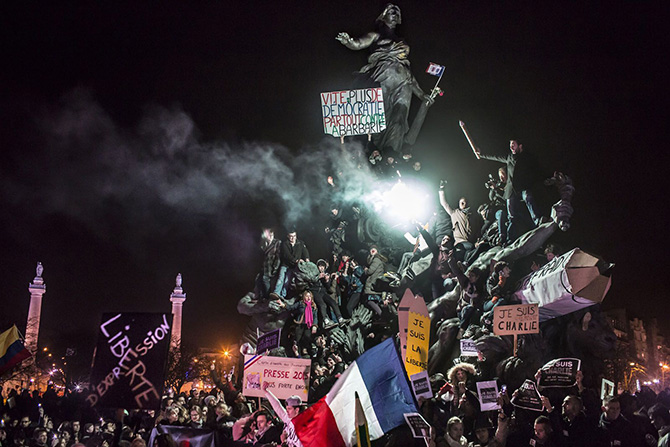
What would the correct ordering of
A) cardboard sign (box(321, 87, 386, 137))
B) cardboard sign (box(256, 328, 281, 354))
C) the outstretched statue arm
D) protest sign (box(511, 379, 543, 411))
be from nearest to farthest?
protest sign (box(511, 379, 543, 411)) < cardboard sign (box(256, 328, 281, 354)) < cardboard sign (box(321, 87, 386, 137)) < the outstretched statue arm

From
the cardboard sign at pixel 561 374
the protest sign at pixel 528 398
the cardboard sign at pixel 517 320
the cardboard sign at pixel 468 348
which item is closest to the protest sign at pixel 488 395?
the cardboard sign at pixel 561 374

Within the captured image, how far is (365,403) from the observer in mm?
8766

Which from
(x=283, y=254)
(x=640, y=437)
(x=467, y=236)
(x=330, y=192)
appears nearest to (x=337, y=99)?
(x=330, y=192)

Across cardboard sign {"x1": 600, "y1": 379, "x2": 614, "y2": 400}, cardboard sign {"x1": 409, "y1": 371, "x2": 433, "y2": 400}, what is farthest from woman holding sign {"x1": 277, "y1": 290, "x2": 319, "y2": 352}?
cardboard sign {"x1": 600, "y1": 379, "x2": 614, "y2": 400}

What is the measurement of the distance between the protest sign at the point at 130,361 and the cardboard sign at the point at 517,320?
701 centimetres

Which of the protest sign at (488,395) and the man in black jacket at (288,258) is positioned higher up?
the man in black jacket at (288,258)

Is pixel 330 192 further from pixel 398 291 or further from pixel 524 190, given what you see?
pixel 524 190

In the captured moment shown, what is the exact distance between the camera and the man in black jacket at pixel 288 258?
82.1 ft

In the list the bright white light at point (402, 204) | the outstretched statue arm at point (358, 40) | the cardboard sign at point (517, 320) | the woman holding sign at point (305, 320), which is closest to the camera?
the cardboard sign at point (517, 320)

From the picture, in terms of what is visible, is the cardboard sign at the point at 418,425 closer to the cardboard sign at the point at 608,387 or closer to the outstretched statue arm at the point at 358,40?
the cardboard sign at the point at 608,387

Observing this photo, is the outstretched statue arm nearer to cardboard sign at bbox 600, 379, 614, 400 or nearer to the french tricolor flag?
cardboard sign at bbox 600, 379, 614, 400

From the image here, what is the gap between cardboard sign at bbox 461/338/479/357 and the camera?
17.2 m

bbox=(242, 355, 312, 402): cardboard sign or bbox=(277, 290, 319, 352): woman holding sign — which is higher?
bbox=(277, 290, 319, 352): woman holding sign

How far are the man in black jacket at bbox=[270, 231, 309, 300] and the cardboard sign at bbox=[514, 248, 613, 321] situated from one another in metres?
10.9
